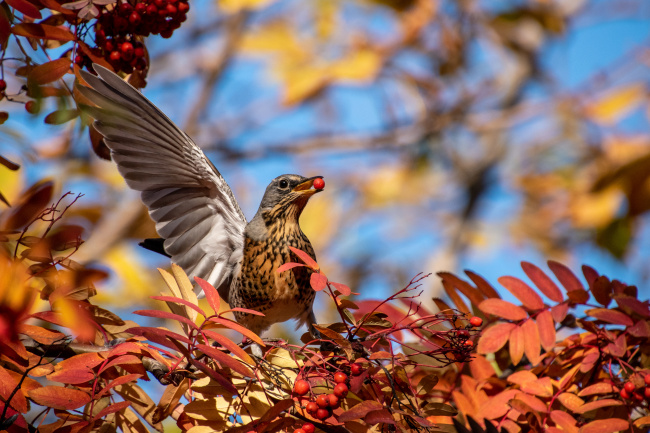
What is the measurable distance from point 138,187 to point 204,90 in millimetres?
3973

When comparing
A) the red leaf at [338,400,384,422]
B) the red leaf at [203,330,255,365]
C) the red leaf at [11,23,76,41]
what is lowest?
the red leaf at [338,400,384,422]

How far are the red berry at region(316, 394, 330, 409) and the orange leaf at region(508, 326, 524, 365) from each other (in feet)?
2.07

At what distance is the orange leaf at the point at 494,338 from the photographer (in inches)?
74.3

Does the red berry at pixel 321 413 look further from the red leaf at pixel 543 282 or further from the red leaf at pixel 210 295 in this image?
the red leaf at pixel 543 282

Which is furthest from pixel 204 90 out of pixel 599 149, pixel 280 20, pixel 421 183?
pixel 599 149

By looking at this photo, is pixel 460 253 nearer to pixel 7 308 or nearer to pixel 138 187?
pixel 138 187

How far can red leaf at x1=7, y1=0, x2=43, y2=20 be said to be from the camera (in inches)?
64.2

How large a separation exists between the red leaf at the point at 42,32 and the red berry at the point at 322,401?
4.00ft

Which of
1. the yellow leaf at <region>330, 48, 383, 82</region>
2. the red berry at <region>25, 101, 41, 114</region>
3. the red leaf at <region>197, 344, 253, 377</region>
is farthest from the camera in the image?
the yellow leaf at <region>330, 48, 383, 82</region>

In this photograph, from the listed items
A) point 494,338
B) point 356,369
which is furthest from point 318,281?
point 494,338

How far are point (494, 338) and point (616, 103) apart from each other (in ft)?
18.8

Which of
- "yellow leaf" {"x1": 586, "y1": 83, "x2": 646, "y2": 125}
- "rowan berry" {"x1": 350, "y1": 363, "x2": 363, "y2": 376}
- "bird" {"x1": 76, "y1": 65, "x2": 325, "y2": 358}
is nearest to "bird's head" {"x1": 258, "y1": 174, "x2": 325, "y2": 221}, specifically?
"bird" {"x1": 76, "y1": 65, "x2": 325, "y2": 358}

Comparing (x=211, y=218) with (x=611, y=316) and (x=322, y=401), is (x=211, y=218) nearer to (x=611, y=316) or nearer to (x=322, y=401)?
(x=322, y=401)

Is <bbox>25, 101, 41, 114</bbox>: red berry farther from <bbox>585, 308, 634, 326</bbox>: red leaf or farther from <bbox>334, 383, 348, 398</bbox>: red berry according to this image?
<bbox>585, 308, 634, 326</bbox>: red leaf
